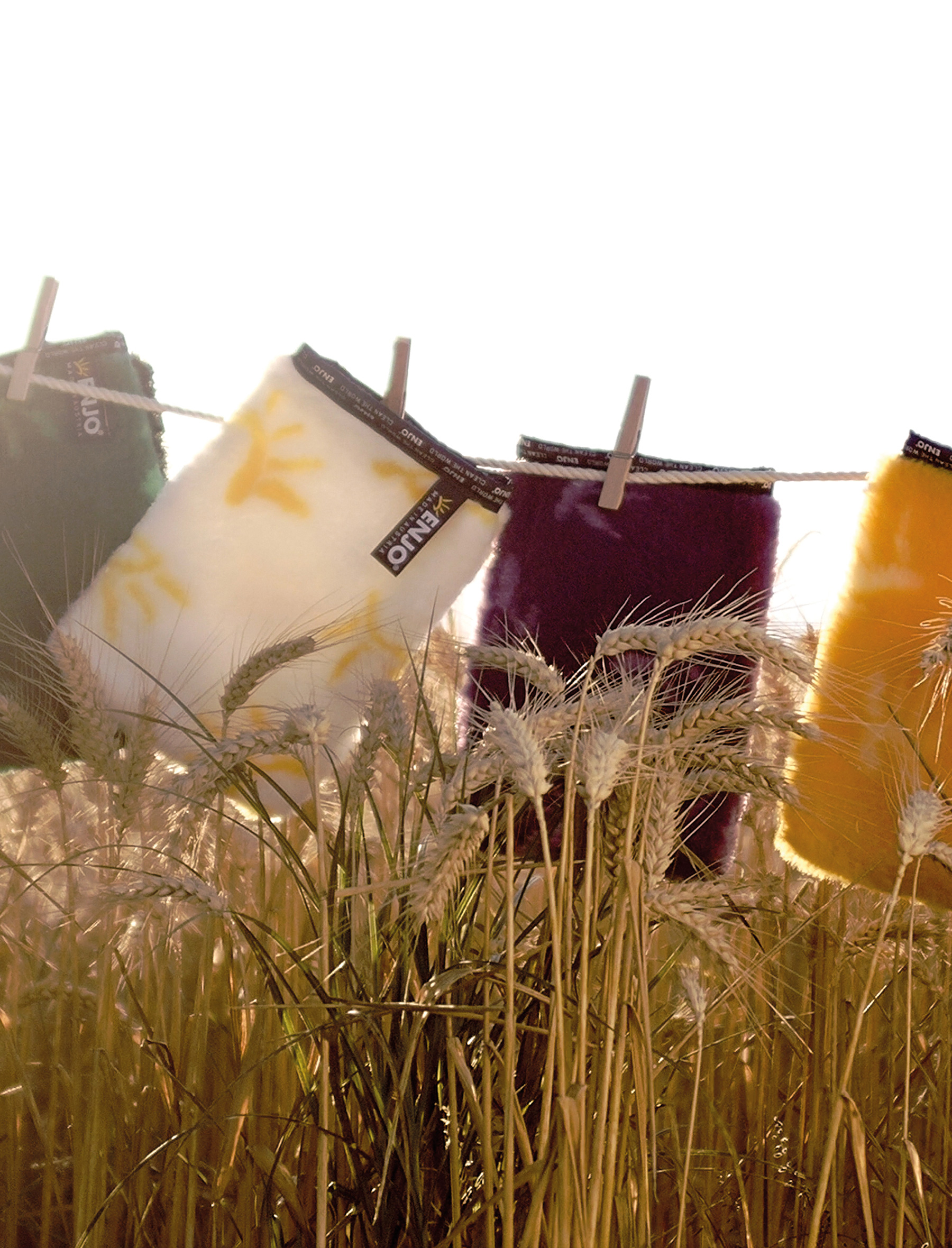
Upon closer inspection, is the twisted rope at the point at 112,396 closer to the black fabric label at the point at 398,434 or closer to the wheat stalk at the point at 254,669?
the black fabric label at the point at 398,434

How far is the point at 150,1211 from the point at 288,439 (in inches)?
31.6

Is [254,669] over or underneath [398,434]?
underneath

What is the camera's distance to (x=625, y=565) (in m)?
1.30

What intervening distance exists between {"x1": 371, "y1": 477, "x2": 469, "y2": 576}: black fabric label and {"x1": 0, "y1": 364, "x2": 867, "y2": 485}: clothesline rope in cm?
5

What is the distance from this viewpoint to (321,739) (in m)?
0.81

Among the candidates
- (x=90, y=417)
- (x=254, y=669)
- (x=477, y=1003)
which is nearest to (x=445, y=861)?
(x=477, y=1003)

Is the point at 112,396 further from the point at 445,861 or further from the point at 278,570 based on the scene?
the point at 445,861

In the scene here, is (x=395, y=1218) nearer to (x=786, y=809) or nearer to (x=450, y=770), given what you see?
(x=450, y=770)

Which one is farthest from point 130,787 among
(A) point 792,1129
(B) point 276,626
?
(A) point 792,1129

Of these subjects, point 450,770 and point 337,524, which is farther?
point 337,524

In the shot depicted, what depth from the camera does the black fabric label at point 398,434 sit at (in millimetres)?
1297

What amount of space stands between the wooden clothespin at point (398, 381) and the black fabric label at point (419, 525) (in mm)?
114

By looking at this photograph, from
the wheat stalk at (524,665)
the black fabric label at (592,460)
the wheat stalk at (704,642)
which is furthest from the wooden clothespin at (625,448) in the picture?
the wheat stalk at (704,642)

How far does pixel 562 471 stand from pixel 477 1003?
2.10 ft
